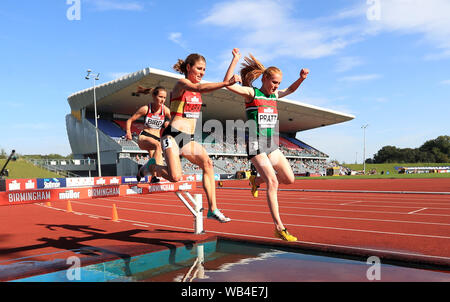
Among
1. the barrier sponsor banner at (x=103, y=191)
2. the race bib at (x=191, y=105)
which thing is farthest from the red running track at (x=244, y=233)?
the race bib at (x=191, y=105)

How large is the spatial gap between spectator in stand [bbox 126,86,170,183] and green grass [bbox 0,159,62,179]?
30324mm

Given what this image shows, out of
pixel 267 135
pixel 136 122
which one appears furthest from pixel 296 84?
pixel 136 122

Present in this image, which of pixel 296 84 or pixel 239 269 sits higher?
pixel 296 84

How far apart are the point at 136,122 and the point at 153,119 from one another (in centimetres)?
4160

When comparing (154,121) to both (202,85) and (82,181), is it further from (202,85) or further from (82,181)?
(82,181)

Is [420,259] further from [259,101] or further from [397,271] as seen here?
[259,101]

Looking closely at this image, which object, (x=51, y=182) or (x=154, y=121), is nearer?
(x=154, y=121)

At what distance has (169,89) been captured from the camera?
35.7 meters

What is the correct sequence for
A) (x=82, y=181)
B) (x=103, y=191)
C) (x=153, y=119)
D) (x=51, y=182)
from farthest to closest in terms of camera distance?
(x=51, y=182), (x=82, y=181), (x=153, y=119), (x=103, y=191)

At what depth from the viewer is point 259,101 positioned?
13.3 ft

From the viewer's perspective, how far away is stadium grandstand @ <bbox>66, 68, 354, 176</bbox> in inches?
1378

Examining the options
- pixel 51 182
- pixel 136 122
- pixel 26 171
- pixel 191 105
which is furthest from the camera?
pixel 136 122

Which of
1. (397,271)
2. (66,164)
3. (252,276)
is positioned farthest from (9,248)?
(66,164)

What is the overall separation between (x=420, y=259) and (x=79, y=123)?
43.0m
